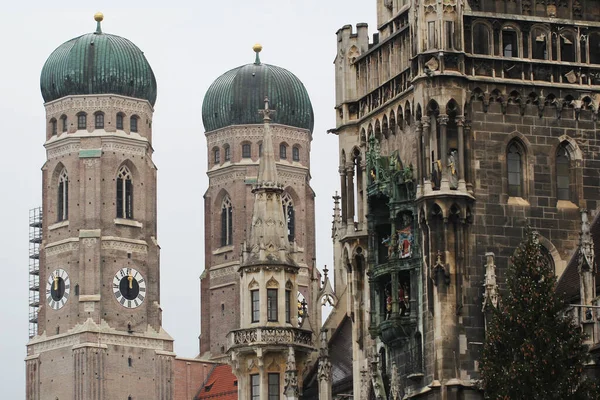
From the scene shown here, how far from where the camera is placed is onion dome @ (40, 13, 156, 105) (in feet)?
537

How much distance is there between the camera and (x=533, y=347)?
52.8 meters

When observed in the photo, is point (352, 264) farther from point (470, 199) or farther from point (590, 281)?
point (590, 281)

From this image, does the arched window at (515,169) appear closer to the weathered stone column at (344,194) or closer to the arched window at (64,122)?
the weathered stone column at (344,194)

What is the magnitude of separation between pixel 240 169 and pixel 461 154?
110 metres

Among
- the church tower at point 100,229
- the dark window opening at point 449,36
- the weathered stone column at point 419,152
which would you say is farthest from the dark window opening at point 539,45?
the church tower at point 100,229

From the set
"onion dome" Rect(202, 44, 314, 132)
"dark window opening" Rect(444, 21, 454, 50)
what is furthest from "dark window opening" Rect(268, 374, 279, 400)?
"onion dome" Rect(202, 44, 314, 132)

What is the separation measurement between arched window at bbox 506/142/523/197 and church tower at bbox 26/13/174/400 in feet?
322

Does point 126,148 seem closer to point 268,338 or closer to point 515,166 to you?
point 268,338

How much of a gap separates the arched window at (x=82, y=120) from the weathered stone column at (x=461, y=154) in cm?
10386

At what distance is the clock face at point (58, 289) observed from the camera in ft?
531

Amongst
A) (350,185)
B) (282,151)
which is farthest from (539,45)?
(282,151)

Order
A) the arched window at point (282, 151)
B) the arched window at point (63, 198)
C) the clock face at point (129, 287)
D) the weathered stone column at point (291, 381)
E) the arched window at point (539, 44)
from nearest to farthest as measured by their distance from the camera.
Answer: the arched window at point (539, 44) < the weathered stone column at point (291, 381) < the clock face at point (129, 287) < the arched window at point (63, 198) < the arched window at point (282, 151)

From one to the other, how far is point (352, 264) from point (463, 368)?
27.5ft

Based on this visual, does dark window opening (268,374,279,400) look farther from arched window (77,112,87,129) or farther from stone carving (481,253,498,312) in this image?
arched window (77,112,87,129)
